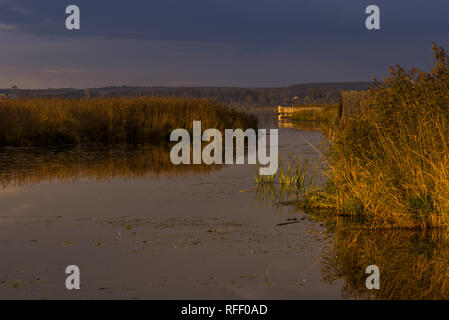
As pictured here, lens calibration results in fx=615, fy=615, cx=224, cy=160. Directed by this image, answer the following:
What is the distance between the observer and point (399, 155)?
9891 millimetres

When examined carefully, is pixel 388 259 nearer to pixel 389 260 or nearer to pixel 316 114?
pixel 389 260

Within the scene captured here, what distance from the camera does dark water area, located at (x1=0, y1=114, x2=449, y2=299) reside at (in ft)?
21.4

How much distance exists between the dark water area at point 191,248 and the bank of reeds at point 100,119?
1210 centimetres

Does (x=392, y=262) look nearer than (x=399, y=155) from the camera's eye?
Yes

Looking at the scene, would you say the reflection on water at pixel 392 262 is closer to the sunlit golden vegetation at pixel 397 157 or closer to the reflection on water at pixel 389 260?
the reflection on water at pixel 389 260

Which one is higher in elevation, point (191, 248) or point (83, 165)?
point (83, 165)

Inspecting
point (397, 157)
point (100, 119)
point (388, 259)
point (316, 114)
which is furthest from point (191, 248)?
point (316, 114)

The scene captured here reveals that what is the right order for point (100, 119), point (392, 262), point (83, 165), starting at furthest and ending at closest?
point (100, 119)
point (83, 165)
point (392, 262)

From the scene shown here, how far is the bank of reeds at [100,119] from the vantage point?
84.8ft

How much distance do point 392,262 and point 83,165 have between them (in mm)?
12212

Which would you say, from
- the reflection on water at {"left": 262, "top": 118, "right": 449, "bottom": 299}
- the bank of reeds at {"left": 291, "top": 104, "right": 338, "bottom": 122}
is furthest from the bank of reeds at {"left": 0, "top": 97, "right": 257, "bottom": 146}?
the bank of reeds at {"left": 291, "top": 104, "right": 338, "bottom": 122}

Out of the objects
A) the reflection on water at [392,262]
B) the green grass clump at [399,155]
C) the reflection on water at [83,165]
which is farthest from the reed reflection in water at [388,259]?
the reflection on water at [83,165]

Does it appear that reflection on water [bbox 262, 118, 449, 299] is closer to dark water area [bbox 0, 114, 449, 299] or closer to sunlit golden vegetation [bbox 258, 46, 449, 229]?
dark water area [bbox 0, 114, 449, 299]

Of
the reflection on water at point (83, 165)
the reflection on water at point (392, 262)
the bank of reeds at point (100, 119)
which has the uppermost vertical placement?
the bank of reeds at point (100, 119)
